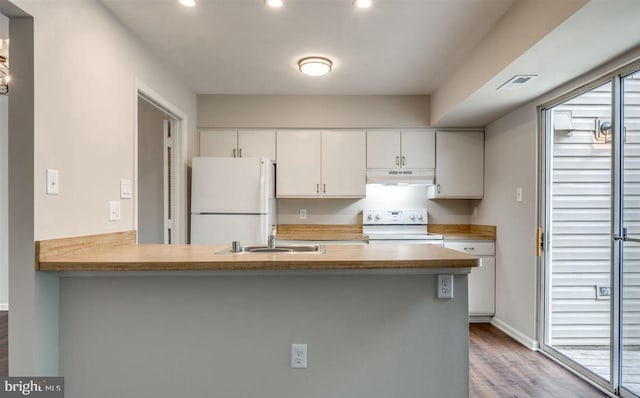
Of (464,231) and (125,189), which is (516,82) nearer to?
(464,231)

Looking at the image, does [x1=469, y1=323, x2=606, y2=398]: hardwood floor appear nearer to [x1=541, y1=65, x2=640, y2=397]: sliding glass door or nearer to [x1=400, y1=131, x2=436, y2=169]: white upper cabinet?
[x1=541, y1=65, x2=640, y2=397]: sliding glass door

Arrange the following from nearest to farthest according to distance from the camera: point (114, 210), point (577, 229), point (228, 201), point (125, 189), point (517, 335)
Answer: point (114, 210) < point (125, 189) < point (577, 229) < point (517, 335) < point (228, 201)

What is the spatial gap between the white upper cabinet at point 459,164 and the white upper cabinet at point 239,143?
1.92 meters

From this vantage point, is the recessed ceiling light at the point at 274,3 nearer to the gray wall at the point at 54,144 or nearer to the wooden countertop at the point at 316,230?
the gray wall at the point at 54,144

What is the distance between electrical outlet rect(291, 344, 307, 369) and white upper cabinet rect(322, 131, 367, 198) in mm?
2230

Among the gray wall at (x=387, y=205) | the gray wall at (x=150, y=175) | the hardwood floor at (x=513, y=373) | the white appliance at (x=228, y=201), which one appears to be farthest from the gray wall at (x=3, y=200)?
the gray wall at (x=387, y=205)

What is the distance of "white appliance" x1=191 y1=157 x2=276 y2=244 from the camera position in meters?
3.08

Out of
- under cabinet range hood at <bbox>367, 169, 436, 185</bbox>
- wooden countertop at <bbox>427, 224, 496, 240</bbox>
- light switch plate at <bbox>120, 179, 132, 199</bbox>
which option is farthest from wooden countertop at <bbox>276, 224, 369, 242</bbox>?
light switch plate at <bbox>120, 179, 132, 199</bbox>

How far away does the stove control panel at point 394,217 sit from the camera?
13.0ft

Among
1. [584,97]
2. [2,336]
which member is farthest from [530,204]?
[2,336]

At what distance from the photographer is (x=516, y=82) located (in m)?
2.40

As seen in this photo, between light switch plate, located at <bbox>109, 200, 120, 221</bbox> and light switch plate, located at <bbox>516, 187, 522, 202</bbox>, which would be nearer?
light switch plate, located at <bbox>109, 200, 120, 221</bbox>

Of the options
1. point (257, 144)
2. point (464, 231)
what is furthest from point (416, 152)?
point (257, 144)

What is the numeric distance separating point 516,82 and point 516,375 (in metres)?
2.13
